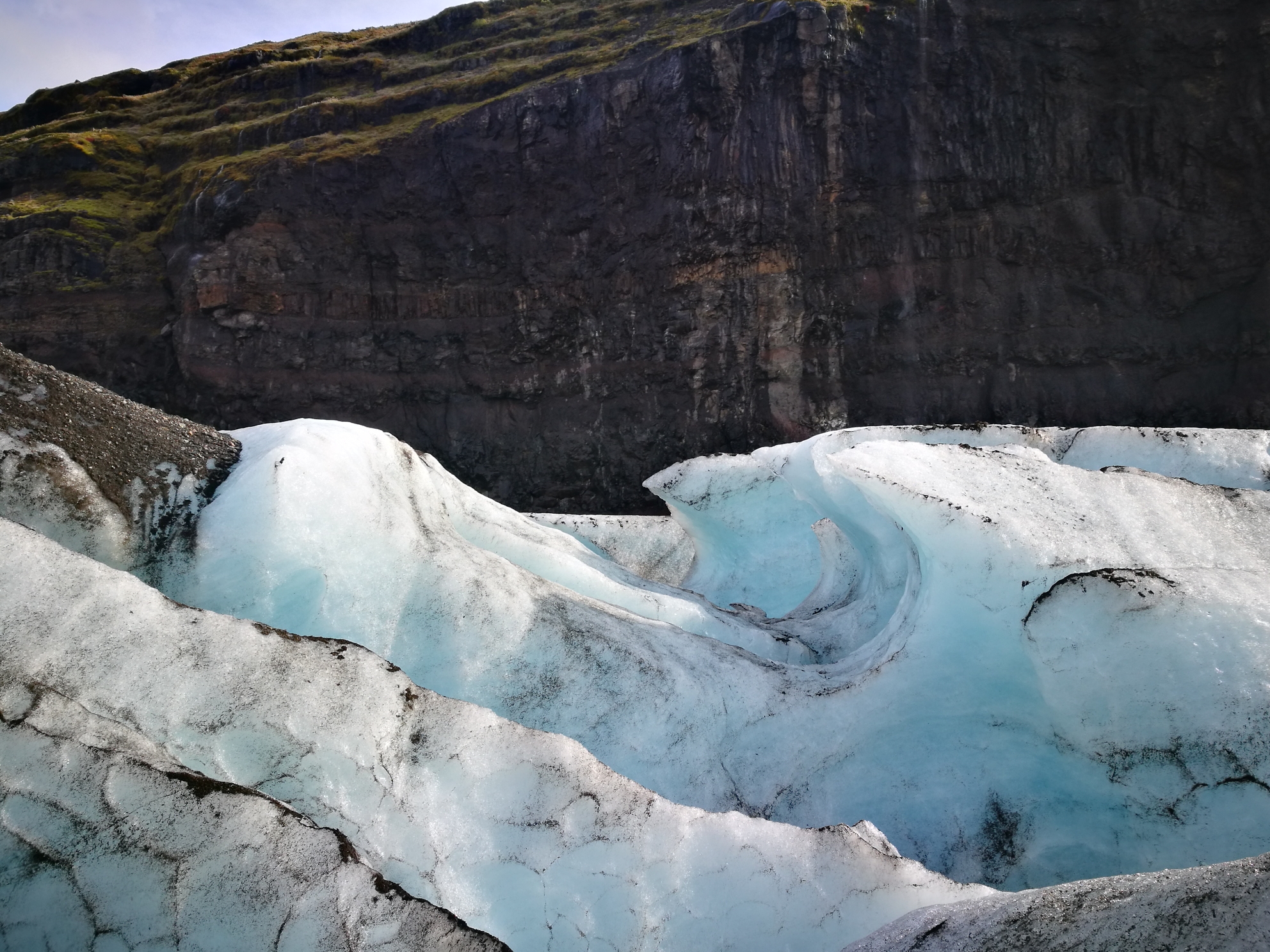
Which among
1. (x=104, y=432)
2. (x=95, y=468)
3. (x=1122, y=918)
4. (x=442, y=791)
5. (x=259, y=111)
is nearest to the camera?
(x=1122, y=918)

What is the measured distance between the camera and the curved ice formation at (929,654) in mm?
3914

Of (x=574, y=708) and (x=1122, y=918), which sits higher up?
(x=1122, y=918)

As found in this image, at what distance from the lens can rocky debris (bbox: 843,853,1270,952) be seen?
1889 millimetres

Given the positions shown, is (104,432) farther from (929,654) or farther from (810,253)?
(810,253)

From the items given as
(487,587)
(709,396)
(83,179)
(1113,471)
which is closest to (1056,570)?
(1113,471)

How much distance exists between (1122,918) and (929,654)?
2787mm

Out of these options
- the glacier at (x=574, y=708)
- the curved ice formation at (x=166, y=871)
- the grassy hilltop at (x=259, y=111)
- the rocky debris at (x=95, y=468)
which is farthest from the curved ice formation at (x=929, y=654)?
the grassy hilltop at (x=259, y=111)

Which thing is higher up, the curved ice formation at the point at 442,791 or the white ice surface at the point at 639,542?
the curved ice formation at the point at 442,791

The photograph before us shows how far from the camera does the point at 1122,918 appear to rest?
2.06 metres

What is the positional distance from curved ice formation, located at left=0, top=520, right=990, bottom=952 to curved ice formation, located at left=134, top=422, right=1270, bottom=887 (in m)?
1.01

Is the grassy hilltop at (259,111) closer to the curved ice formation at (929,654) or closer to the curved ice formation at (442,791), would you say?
the curved ice formation at (929,654)

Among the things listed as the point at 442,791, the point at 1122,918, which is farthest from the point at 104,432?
the point at 1122,918

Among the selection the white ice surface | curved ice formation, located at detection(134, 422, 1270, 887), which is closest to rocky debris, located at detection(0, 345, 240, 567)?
curved ice formation, located at detection(134, 422, 1270, 887)

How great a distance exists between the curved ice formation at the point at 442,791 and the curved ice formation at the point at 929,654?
1.01 m
